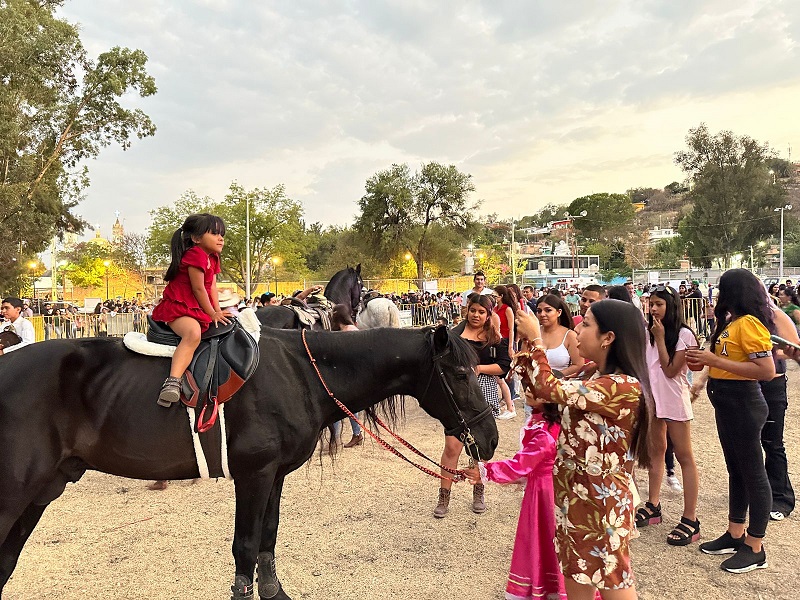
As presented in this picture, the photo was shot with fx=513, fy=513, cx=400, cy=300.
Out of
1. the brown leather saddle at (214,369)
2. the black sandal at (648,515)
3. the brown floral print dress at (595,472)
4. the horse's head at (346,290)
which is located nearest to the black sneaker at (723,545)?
the black sandal at (648,515)

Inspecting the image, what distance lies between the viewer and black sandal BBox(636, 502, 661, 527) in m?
4.17

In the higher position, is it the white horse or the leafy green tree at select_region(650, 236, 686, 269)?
the leafy green tree at select_region(650, 236, 686, 269)

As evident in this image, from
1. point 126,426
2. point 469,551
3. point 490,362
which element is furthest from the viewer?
point 490,362

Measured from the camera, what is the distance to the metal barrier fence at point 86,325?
48.3ft

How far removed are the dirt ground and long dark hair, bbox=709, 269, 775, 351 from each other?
5.49 feet

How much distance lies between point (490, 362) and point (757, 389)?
2172mm

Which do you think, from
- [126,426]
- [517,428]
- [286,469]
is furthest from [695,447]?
[126,426]

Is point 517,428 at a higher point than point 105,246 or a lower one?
lower

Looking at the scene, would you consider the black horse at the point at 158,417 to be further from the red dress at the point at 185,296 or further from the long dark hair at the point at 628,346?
the long dark hair at the point at 628,346

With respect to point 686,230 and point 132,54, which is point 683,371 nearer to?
point 132,54

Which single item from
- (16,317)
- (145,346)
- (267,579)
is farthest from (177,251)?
(16,317)

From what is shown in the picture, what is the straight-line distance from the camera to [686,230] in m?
54.2

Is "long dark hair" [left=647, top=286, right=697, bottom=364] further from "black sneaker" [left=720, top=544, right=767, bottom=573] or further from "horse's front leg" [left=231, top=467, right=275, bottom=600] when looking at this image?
"horse's front leg" [left=231, top=467, right=275, bottom=600]

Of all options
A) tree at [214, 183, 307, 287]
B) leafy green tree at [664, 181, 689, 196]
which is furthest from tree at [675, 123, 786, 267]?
leafy green tree at [664, 181, 689, 196]
